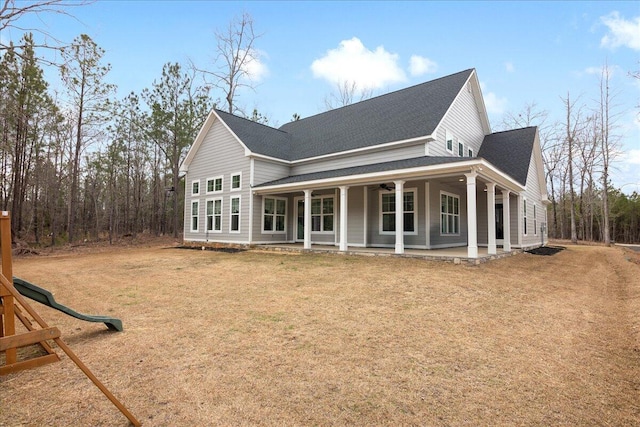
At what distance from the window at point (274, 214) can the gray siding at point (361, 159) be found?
194 centimetres

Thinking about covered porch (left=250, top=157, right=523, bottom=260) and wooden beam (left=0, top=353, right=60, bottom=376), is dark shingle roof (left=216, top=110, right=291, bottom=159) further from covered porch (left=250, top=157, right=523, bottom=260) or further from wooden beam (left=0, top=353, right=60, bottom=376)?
wooden beam (left=0, top=353, right=60, bottom=376)

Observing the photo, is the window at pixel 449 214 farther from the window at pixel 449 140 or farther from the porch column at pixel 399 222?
the porch column at pixel 399 222

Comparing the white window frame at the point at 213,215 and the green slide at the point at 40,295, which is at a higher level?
the white window frame at the point at 213,215

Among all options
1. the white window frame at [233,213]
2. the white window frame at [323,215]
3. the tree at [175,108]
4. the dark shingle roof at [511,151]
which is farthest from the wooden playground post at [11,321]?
the tree at [175,108]

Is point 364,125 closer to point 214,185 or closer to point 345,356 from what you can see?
point 214,185

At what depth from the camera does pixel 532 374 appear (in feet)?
10.0

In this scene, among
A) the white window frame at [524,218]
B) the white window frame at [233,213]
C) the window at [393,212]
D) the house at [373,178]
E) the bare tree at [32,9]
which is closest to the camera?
the bare tree at [32,9]

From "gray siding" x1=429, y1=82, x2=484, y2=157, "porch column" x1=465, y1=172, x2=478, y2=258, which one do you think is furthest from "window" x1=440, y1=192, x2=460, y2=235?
"porch column" x1=465, y1=172, x2=478, y2=258

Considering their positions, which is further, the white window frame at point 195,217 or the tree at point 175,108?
the tree at point 175,108

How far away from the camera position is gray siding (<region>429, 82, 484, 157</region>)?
12.6m

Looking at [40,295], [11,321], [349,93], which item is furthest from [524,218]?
[349,93]

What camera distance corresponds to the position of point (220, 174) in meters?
16.3

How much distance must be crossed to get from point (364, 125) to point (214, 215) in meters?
9.02

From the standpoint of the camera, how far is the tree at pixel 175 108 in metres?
23.2
